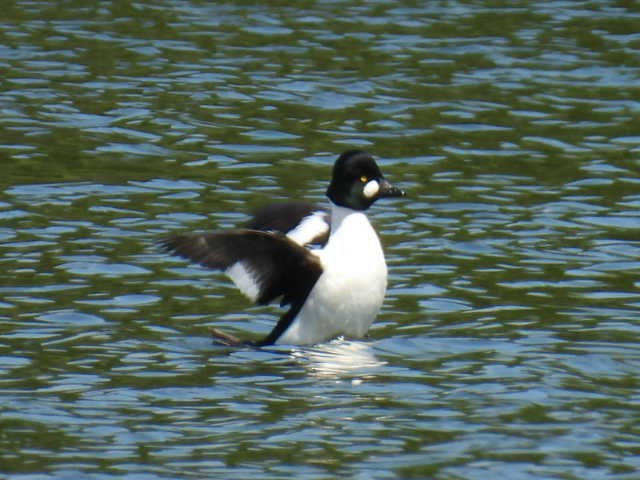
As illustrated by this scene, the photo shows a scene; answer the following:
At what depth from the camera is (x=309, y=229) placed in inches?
464

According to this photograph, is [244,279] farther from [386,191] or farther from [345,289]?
[386,191]

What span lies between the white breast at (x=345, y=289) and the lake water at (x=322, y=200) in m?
0.17

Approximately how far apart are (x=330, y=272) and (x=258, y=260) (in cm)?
49

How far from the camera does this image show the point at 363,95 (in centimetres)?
1795

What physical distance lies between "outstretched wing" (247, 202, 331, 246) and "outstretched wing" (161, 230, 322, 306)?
0.63 meters

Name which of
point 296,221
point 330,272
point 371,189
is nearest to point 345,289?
point 330,272

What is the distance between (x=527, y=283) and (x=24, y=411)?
168 inches

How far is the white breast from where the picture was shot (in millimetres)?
10844

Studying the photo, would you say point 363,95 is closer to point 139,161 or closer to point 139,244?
point 139,161

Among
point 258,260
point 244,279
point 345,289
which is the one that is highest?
point 258,260

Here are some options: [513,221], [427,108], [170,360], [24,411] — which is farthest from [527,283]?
[427,108]

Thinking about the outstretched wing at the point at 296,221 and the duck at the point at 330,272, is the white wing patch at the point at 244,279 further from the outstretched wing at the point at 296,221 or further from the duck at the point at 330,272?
the outstretched wing at the point at 296,221

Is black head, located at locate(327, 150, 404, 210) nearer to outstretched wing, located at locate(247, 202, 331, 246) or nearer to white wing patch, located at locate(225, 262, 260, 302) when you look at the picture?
outstretched wing, located at locate(247, 202, 331, 246)

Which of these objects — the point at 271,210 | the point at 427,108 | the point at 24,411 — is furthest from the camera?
the point at 427,108
